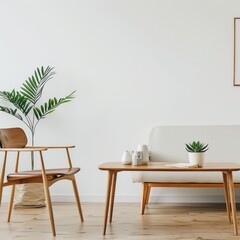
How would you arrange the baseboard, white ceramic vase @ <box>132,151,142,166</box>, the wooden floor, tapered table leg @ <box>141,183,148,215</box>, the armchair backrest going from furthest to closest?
the baseboard < tapered table leg @ <box>141,183,148,215</box> < the armchair backrest < white ceramic vase @ <box>132,151,142,166</box> < the wooden floor

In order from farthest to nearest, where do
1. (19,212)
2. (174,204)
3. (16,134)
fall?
(174,204)
(19,212)
(16,134)

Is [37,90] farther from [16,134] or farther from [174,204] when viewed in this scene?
[174,204]

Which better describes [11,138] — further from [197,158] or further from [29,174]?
[197,158]

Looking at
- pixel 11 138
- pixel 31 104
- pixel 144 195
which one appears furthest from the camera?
pixel 31 104

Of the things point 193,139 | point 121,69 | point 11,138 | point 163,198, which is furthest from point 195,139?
point 11,138

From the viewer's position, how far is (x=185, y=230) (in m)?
3.01

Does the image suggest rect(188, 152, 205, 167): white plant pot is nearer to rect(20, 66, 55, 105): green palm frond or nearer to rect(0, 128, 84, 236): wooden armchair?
rect(0, 128, 84, 236): wooden armchair

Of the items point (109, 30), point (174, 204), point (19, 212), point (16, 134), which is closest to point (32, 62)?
point (109, 30)

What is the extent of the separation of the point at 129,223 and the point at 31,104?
5.28 feet

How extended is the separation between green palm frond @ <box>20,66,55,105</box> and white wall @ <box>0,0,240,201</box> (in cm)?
7

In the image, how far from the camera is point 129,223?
3.26 metres

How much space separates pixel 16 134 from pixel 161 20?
5.64 ft

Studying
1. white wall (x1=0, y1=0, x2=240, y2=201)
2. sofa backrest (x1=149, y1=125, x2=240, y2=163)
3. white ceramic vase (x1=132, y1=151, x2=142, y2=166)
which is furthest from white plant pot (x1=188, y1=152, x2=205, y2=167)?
white wall (x1=0, y1=0, x2=240, y2=201)

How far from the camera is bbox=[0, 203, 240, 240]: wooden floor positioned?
2872 mm
